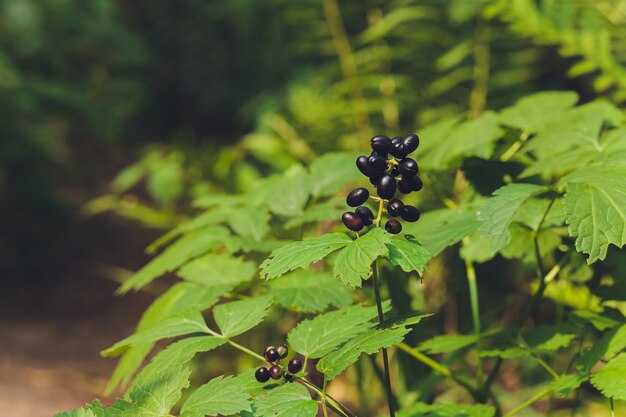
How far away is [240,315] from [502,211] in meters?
0.39

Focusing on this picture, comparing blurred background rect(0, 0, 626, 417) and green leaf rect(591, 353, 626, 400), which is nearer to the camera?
green leaf rect(591, 353, 626, 400)

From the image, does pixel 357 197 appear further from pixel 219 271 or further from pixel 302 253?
A: pixel 219 271

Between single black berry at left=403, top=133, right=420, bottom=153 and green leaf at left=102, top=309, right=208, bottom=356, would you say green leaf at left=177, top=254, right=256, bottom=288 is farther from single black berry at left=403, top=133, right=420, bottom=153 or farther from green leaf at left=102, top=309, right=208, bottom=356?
single black berry at left=403, top=133, right=420, bottom=153

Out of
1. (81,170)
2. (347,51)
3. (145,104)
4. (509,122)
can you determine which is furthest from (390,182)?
(145,104)

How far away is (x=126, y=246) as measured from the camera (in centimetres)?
516

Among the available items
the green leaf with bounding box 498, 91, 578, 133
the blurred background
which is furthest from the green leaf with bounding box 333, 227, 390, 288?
the blurred background

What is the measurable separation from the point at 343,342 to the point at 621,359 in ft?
1.25

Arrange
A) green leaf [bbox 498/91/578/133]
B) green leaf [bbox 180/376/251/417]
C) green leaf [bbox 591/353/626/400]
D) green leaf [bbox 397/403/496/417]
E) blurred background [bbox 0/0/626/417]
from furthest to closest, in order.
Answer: blurred background [bbox 0/0/626/417] < green leaf [bbox 498/91/578/133] < green leaf [bbox 397/403/496/417] < green leaf [bbox 591/353/626/400] < green leaf [bbox 180/376/251/417]

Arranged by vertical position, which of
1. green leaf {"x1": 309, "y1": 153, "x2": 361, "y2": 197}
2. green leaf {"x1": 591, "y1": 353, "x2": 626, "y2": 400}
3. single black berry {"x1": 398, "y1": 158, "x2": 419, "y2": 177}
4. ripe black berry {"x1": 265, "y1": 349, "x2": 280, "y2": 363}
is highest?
green leaf {"x1": 309, "y1": 153, "x2": 361, "y2": 197}

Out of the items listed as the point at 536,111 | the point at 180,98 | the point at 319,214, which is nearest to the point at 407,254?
the point at 319,214

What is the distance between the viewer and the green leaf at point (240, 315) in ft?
3.04

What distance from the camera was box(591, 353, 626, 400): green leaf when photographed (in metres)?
0.86

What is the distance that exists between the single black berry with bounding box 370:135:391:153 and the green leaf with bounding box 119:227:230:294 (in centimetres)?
46

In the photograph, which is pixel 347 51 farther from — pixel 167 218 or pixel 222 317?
pixel 222 317
